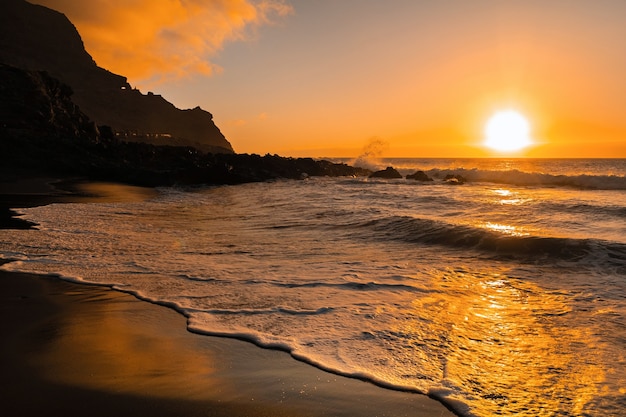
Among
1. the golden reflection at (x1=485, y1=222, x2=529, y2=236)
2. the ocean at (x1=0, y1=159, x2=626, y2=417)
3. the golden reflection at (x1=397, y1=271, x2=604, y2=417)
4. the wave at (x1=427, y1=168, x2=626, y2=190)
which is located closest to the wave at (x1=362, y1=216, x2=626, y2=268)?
the ocean at (x1=0, y1=159, x2=626, y2=417)

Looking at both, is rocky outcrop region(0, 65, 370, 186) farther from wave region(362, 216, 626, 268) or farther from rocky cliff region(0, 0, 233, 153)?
rocky cliff region(0, 0, 233, 153)

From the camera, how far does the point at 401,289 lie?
654cm

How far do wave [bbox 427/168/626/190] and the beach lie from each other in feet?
120

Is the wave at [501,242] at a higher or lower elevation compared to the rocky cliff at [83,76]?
lower

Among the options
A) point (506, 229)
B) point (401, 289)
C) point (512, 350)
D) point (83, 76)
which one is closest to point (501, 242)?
point (506, 229)

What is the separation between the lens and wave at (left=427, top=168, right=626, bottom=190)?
34.2 m

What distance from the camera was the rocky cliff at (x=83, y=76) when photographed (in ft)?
300

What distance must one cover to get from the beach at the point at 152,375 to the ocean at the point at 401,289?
263 millimetres

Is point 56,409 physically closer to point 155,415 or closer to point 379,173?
point 155,415

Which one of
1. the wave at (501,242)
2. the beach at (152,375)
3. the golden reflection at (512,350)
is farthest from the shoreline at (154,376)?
the wave at (501,242)

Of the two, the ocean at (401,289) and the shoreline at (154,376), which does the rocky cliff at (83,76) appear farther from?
the shoreline at (154,376)

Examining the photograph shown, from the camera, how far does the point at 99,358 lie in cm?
373

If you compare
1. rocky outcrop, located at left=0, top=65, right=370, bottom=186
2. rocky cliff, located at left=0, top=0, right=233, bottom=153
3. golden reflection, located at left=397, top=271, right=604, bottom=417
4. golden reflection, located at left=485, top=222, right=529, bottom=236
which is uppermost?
rocky cliff, located at left=0, top=0, right=233, bottom=153

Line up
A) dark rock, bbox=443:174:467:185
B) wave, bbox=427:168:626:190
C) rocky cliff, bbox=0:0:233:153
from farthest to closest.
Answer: rocky cliff, bbox=0:0:233:153 < dark rock, bbox=443:174:467:185 < wave, bbox=427:168:626:190
